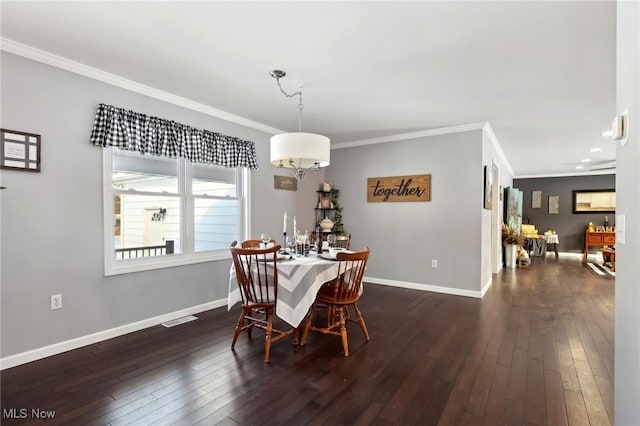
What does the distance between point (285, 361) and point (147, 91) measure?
3015 mm

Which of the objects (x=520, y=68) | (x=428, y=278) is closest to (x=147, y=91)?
(x=520, y=68)

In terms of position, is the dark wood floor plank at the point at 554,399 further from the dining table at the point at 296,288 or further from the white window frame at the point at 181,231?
the white window frame at the point at 181,231

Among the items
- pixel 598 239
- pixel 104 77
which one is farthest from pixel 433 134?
pixel 598 239

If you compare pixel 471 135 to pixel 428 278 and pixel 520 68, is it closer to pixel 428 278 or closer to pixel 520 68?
pixel 520 68

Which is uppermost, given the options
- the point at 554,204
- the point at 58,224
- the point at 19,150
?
the point at 19,150

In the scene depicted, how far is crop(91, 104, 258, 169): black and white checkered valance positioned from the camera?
301 centimetres

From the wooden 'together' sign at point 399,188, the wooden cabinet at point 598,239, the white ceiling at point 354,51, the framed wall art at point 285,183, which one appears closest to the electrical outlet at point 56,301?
the white ceiling at point 354,51

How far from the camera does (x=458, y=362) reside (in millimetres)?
2611

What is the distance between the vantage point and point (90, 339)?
2.93 meters

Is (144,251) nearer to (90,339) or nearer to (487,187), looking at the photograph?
(90,339)

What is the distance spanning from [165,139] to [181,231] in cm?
107

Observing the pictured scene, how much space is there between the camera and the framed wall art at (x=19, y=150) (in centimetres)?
246

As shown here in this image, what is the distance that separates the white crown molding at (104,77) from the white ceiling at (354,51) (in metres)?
0.07

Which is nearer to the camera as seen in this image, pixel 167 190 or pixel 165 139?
pixel 165 139
